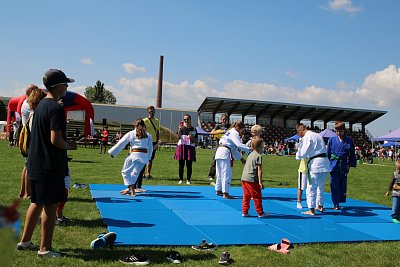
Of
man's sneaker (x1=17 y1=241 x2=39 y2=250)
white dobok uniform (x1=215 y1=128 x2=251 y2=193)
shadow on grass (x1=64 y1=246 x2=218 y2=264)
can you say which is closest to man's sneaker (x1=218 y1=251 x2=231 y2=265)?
shadow on grass (x1=64 y1=246 x2=218 y2=264)

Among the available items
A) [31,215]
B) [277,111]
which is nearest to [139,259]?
[31,215]

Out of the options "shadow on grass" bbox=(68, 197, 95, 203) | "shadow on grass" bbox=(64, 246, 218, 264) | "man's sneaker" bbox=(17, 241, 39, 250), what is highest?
"shadow on grass" bbox=(68, 197, 95, 203)

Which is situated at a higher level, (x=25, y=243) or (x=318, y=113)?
(x=318, y=113)

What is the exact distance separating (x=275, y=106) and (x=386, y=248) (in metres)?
50.4

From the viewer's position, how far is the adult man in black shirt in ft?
14.1

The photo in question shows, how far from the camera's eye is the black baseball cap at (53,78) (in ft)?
14.5

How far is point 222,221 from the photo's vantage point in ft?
22.6

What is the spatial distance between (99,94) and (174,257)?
4034 inches

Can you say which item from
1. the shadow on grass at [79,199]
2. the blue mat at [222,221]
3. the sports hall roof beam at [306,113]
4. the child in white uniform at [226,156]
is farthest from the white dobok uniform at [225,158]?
the sports hall roof beam at [306,113]

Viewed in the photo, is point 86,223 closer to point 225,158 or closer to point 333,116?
point 225,158

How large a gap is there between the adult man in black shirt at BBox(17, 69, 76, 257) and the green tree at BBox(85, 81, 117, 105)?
95048mm

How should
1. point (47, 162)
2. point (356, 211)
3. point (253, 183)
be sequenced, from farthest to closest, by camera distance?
point (356, 211) < point (253, 183) < point (47, 162)

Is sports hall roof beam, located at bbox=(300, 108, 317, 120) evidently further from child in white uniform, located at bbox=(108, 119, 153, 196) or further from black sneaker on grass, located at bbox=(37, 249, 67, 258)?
black sneaker on grass, located at bbox=(37, 249, 67, 258)

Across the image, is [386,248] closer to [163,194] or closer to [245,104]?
[163,194]
